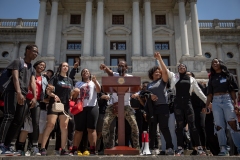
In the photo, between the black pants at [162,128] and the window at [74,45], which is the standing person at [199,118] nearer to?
the black pants at [162,128]

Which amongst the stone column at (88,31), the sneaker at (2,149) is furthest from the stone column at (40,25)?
the sneaker at (2,149)

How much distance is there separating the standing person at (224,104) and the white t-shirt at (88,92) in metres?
2.68

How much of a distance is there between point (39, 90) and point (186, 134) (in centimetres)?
426

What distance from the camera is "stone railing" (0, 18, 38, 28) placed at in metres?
28.2

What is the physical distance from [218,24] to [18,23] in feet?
77.7

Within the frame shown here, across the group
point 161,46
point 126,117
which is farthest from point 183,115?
point 161,46

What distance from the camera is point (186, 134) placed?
7.01 meters

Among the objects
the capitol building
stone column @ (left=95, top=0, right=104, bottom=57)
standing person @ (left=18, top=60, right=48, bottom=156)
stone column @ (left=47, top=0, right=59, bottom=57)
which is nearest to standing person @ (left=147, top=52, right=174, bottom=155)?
standing person @ (left=18, top=60, right=48, bottom=156)

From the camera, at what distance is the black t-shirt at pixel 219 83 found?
5.07 m

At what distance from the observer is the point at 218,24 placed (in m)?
28.9

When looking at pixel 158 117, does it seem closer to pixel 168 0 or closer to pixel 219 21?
pixel 168 0

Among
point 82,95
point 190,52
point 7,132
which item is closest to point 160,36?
point 190,52

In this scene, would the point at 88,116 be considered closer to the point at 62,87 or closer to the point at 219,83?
the point at 62,87

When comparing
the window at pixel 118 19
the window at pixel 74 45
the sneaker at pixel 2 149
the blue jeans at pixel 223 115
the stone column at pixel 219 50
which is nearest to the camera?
the sneaker at pixel 2 149
